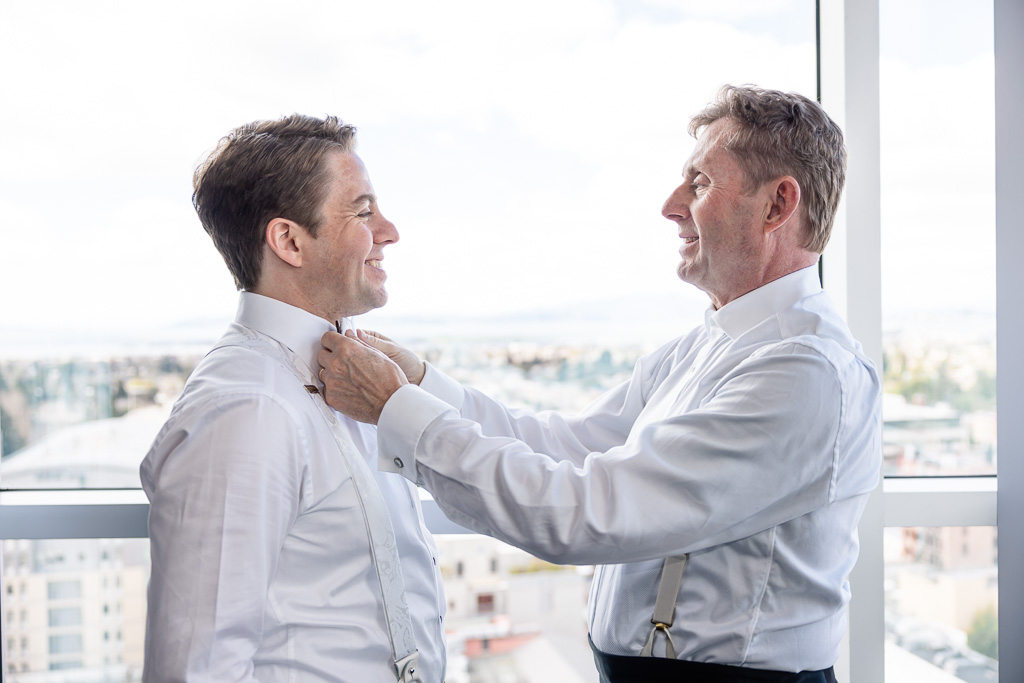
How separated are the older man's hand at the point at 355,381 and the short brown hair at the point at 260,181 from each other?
229 millimetres

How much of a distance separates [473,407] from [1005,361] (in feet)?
5.01

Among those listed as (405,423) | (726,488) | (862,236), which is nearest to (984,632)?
(862,236)

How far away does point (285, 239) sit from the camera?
1331 mm

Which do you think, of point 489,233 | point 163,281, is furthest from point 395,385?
point 163,281

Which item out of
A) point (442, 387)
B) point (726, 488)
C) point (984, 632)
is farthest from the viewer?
point (984, 632)

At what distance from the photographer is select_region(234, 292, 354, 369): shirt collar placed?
1.33 m

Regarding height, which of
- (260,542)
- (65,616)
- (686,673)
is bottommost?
(65,616)

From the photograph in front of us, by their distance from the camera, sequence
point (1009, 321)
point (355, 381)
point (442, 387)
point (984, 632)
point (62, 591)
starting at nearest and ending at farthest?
1. point (355, 381)
2. point (442, 387)
3. point (1009, 321)
4. point (62, 591)
5. point (984, 632)

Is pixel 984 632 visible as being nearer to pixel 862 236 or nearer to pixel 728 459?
pixel 862 236

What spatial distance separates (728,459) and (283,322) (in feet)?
2.80

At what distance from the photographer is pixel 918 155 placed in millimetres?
2178

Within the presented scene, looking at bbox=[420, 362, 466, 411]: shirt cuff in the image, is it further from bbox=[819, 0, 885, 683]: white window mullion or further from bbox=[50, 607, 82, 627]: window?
bbox=[50, 607, 82, 627]: window

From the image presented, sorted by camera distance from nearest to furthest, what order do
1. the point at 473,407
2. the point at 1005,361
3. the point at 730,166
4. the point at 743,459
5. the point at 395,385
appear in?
the point at 743,459, the point at 395,385, the point at 730,166, the point at 473,407, the point at 1005,361

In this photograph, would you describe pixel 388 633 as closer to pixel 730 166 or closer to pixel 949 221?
pixel 730 166
